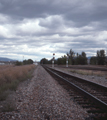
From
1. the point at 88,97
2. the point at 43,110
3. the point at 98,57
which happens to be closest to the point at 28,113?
the point at 43,110

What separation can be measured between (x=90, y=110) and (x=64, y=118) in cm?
124

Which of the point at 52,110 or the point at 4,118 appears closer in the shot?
the point at 4,118

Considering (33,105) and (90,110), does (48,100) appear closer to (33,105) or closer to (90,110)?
(33,105)

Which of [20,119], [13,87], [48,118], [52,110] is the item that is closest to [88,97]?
[52,110]

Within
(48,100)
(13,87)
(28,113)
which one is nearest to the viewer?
(28,113)

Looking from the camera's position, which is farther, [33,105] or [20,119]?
[33,105]

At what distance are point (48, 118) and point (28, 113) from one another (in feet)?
3.00

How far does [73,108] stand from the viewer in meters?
6.32

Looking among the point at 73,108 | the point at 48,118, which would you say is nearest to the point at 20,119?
the point at 48,118

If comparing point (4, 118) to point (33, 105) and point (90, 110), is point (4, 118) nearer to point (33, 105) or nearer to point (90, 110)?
point (33, 105)

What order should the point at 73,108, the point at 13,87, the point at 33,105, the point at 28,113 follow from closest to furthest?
the point at 28,113 < the point at 73,108 < the point at 33,105 < the point at 13,87

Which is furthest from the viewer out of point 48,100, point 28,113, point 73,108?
point 48,100

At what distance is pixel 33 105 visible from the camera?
22.4 ft

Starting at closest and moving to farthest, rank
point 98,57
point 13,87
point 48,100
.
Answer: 1. point 48,100
2. point 13,87
3. point 98,57
